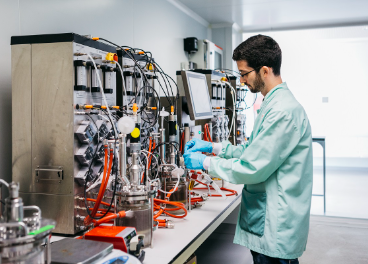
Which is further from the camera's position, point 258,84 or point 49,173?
point 258,84

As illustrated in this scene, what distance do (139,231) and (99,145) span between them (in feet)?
1.63

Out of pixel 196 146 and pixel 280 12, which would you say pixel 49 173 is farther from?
pixel 280 12

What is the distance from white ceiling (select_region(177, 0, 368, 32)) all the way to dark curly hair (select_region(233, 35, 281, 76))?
295 centimetres

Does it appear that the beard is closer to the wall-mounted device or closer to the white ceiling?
the white ceiling

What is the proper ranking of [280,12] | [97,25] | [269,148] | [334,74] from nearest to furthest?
[269,148]
[97,25]
[280,12]
[334,74]

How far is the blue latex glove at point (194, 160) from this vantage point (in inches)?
73.7

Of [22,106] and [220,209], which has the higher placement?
[22,106]

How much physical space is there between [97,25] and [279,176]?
1882 mm

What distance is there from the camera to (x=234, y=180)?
1.67 m

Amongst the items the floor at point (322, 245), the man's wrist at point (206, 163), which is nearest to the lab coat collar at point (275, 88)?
the man's wrist at point (206, 163)

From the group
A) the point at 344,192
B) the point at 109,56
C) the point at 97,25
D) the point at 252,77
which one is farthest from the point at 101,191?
the point at 344,192

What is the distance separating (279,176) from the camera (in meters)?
1.64

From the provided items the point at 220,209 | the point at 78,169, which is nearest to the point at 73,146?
the point at 78,169

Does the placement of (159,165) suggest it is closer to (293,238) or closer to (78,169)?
(78,169)
